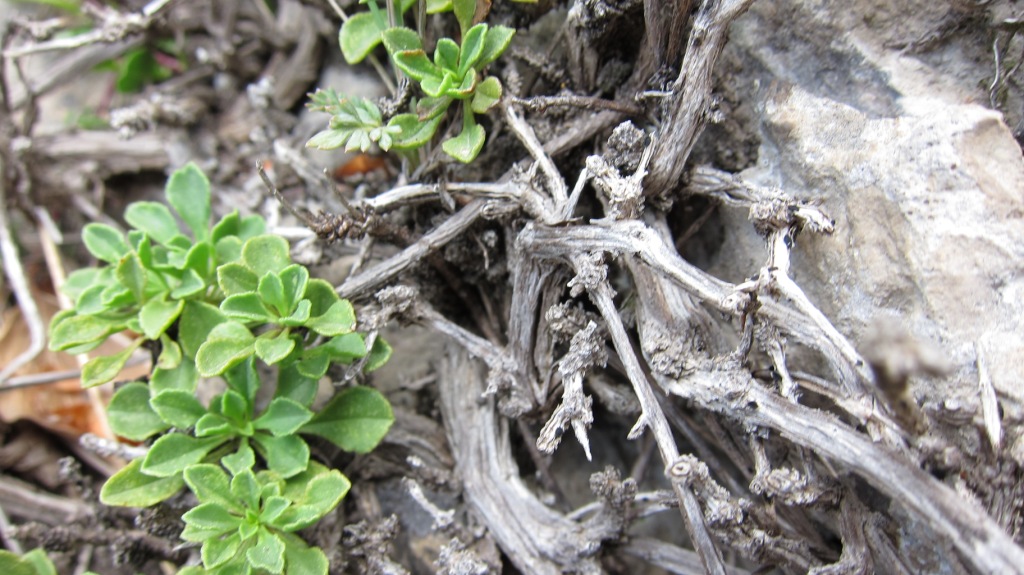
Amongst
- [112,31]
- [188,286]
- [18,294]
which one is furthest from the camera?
[18,294]

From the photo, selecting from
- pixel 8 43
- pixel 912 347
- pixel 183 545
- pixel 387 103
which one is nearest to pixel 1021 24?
pixel 912 347

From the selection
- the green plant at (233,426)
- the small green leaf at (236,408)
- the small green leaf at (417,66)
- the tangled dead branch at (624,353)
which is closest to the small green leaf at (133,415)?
the green plant at (233,426)

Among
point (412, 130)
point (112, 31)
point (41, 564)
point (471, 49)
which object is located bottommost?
point (41, 564)

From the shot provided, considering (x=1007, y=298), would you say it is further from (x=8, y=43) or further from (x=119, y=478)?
(x=8, y=43)

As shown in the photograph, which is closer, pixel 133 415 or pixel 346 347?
pixel 346 347

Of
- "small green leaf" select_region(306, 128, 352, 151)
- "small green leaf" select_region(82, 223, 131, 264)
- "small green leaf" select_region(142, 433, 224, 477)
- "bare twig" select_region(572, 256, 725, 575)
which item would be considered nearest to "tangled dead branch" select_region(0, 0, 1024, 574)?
"bare twig" select_region(572, 256, 725, 575)

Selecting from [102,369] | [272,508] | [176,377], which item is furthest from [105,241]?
[272,508]

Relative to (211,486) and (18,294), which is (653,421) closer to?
(211,486)
